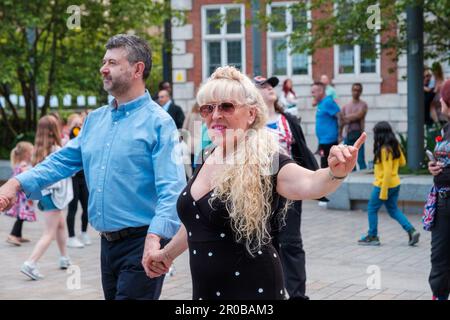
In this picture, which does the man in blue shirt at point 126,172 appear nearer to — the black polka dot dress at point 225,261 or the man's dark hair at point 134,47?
the man's dark hair at point 134,47

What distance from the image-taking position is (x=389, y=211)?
10531mm

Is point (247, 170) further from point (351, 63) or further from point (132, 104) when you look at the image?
point (351, 63)

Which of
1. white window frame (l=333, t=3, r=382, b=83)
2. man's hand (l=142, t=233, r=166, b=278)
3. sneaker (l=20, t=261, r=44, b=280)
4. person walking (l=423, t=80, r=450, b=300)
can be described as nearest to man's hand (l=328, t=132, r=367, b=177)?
man's hand (l=142, t=233, r=166, b=278)

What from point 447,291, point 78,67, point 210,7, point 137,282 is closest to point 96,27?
point 78,67

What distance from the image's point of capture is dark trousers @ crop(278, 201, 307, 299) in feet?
24.1

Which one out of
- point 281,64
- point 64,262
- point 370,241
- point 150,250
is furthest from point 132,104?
point 281,64

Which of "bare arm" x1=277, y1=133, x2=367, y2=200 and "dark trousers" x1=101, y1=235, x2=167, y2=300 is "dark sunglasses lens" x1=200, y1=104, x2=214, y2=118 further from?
"dark trousers" x1=101, y1=235, x2=167, y2=300

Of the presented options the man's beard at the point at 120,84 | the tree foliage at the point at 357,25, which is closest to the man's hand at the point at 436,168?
the man's beard at the point at 120,84

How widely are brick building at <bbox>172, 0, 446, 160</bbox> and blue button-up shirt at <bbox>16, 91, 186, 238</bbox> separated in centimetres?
1979

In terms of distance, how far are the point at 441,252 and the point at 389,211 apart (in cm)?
387

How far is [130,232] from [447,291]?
2.87m

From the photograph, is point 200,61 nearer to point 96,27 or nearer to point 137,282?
point 96,27

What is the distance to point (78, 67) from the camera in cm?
1889
